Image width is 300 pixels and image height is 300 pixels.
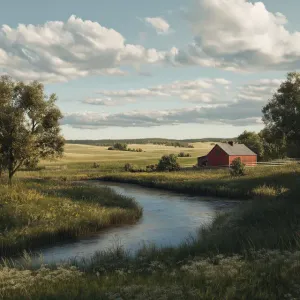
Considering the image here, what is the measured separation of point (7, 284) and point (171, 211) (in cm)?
2750

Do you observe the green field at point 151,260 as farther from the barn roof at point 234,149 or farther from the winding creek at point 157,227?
the barn roof at point 234,149

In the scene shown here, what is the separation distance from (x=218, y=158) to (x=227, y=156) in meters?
3.77

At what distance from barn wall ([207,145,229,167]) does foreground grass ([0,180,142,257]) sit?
5523 cm

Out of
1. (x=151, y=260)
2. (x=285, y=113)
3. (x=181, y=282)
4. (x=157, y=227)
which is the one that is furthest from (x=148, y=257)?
(x=285, y=113)

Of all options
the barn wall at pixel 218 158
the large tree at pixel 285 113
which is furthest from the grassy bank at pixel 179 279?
the barn wall at pixel 218 158

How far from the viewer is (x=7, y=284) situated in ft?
37.5

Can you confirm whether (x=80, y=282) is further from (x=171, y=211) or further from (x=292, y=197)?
(x=171, y=211)

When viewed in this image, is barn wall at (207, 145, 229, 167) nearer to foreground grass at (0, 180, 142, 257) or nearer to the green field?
foreground grass at (0, 180, 142, 257)

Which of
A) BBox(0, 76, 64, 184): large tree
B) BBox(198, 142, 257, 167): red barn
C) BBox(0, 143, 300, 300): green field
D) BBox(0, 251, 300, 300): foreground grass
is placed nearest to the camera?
BBox(0, 251, 300, 300): foreground grass

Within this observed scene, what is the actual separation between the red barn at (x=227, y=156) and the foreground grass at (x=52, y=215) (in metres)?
55.4

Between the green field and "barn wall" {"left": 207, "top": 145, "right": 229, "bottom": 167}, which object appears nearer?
the green field

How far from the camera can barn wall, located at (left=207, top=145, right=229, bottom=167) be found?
295 ft

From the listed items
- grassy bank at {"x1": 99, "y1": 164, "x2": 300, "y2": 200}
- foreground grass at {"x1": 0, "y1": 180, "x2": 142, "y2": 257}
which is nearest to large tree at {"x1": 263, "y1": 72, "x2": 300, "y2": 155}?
grassy bank at {"x1": 99, "y1": 164, "x2": 300, "y2": 200}

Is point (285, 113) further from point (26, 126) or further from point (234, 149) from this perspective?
point (26, 126)
